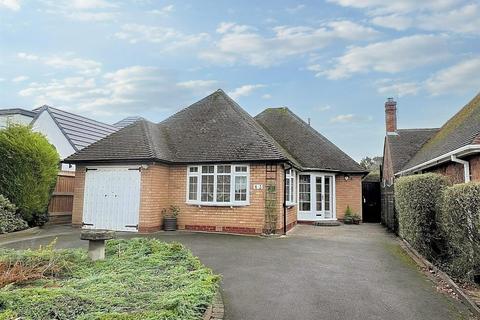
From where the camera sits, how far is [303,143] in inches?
720

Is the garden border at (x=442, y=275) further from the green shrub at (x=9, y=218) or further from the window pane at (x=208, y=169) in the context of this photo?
the green shrub at (x=9, y=218)

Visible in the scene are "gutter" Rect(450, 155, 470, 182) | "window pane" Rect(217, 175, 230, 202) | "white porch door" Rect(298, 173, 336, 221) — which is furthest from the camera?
"white porch door" Rect(298, 173, 336, 221)

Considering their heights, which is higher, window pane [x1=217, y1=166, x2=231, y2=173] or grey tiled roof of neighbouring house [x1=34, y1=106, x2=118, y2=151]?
grey tiled roof of neighbouring house [x1=34, y1=106, x2=118, y2=151]

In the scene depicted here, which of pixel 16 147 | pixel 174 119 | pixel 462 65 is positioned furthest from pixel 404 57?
pixel 16 147

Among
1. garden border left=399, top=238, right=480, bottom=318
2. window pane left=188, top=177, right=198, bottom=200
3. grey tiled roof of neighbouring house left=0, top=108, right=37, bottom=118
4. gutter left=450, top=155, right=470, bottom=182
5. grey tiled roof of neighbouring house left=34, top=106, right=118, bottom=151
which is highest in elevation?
grey tiled roof of neighbouring house left=0, top=108, right=37, bottom=118

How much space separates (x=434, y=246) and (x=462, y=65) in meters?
8.27

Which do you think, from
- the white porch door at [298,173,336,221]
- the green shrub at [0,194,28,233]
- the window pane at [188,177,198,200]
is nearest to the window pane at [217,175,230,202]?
the window pane at [188,177,198,200]

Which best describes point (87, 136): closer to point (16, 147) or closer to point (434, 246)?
point (16, 147)

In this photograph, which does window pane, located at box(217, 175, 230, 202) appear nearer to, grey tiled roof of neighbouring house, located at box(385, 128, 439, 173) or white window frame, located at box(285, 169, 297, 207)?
white window frame, located at box(285, 169, 297, 207)

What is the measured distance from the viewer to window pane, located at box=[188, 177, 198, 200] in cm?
1307

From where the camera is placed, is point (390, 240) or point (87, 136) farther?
→ point (87, 136)

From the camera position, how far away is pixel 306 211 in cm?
1700

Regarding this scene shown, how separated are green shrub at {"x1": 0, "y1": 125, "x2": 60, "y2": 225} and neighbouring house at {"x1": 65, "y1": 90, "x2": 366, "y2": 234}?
103 centimetres

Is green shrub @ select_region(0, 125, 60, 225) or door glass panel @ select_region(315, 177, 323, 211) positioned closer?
green shrub @ select_region(0, 125, 60, 225)
